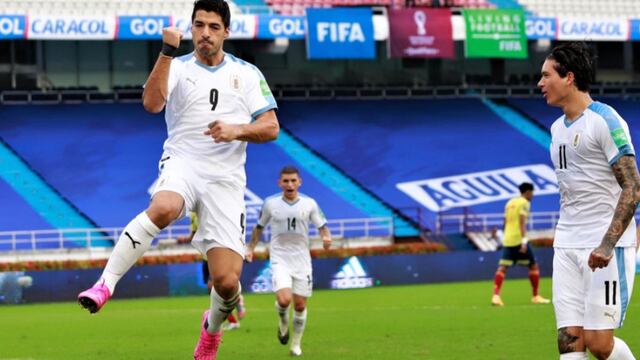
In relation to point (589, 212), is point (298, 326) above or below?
below

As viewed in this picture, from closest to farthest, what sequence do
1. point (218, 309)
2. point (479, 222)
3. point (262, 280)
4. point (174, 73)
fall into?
1. point (174, 73)
2. point (218, 309)
3. point (262, 280)
4. point (479, 222)

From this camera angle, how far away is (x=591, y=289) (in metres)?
8.57

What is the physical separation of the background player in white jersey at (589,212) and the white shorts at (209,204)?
2.42 m

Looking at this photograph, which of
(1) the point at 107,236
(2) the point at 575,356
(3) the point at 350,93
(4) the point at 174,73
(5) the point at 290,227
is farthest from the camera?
(3) the point at 350,93

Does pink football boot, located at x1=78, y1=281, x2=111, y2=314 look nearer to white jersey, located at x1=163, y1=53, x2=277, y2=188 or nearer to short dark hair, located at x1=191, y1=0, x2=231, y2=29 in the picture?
white jersey, located at x1=163, y1=53, x2=277, y2=188

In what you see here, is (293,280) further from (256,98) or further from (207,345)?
(256,98)

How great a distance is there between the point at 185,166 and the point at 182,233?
24274mm

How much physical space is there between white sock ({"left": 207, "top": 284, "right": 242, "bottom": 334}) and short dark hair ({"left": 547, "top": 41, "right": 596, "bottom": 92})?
10.1 feet

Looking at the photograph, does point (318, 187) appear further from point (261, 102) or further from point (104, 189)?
point (261, 102)

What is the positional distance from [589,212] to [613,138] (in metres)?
0.55

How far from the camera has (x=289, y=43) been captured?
40.8 meters

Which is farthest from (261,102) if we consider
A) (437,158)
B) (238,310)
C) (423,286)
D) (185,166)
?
(437,158)

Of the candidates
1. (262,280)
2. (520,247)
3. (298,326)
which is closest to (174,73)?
(298,326)

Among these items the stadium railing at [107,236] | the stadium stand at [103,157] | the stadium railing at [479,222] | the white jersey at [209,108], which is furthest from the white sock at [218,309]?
the stadium railing at [479,222]
